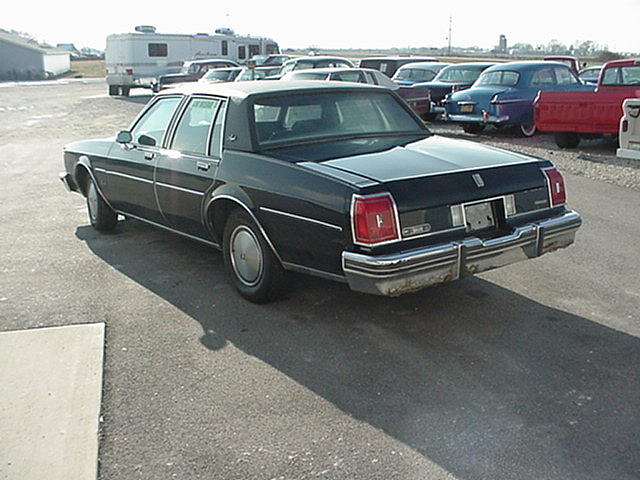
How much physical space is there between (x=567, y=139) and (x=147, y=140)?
9312 mm

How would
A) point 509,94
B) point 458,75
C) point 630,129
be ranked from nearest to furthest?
1. point 630,129
2. point 509,94
3. point 458,75

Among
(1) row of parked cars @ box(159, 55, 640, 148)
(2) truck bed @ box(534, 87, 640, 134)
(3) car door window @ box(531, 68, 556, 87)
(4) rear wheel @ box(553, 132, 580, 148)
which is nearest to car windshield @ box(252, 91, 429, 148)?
(2) truck bed @ box(534, 87, 640, 134)

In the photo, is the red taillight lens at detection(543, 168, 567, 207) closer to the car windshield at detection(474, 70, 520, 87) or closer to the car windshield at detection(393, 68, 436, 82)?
the car windshield at detection(474, 70, 520, 87)

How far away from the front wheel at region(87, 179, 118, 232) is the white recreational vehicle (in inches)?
1019

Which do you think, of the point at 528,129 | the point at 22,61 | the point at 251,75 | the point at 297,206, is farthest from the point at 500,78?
the point at 22,61

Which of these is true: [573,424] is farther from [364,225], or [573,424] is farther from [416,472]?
[364,225]

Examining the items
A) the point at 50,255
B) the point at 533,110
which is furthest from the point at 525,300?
the point at 533,110

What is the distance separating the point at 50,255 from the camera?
6738 millimetres

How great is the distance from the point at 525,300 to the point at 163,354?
2.60 meters

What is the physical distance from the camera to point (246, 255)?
207 inches

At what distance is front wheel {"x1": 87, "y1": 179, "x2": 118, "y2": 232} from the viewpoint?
7.32m

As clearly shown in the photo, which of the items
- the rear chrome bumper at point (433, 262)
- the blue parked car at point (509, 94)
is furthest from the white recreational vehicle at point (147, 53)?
the rear chrome bumper at point (433, 262)

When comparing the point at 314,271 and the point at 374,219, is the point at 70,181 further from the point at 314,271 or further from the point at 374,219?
the point at 374,219

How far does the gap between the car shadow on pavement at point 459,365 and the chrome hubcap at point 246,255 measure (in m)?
0.21
